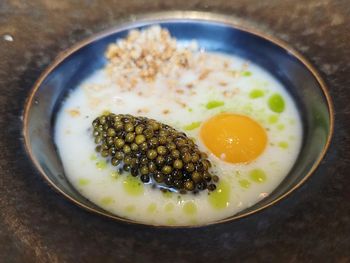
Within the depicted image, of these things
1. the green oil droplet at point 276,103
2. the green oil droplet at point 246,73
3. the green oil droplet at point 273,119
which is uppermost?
the green oil droplet at point 246,73

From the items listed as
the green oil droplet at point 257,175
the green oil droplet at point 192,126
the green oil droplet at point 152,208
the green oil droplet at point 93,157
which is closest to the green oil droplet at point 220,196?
the green oil droplet at point 257,175

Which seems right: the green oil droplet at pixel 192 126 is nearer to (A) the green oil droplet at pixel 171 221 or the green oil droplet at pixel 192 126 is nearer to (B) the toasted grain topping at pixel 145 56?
(B) the toasted grain topping at pixel 145 56

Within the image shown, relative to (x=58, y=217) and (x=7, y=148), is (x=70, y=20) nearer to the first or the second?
(x=7, y=148)

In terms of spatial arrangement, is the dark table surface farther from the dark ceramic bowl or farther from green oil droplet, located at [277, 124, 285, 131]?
green oil droplet, located at [277, 124, 285, 131]

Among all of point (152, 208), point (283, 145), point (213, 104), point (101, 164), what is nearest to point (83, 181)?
point (101, 164)

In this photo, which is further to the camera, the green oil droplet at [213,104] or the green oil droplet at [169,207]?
the green oil droplet at [213,104]

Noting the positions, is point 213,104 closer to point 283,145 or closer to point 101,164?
point 283,145
